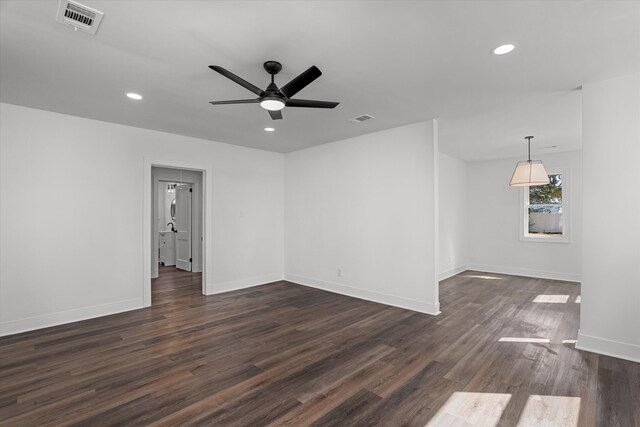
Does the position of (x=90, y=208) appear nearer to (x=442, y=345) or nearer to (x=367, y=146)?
(x=367, y=146)

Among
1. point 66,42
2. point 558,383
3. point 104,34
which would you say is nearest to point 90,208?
point 66,42

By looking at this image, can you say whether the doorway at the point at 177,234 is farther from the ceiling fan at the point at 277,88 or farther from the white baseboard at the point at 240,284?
the ceiling fan at the point at 277,88

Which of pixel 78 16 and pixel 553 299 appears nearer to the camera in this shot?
pixel 78 16

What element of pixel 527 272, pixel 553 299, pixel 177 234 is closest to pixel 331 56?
pixel 553 299

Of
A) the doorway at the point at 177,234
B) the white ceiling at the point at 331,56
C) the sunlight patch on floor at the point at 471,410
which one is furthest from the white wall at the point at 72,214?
the sunlight patch on floor at the point at 471,410

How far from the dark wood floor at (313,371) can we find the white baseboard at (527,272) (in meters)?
2.20

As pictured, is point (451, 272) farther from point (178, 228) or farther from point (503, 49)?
point (178, 228)

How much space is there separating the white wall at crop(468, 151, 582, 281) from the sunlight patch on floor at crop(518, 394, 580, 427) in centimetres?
500

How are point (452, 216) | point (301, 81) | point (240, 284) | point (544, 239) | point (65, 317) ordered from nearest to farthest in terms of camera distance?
point (301, 81) < point (65, 317) < point (240, 284) < point (544, 239) < point (452, 216)

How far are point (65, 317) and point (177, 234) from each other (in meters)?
4.36

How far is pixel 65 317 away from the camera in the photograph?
3.97 metres

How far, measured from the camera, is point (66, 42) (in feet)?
7.63

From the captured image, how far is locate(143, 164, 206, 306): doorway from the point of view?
240 inches

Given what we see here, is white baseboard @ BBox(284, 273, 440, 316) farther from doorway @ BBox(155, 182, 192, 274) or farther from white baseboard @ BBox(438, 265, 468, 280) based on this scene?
doorway @ BBox(155, 182, 192, 274)
